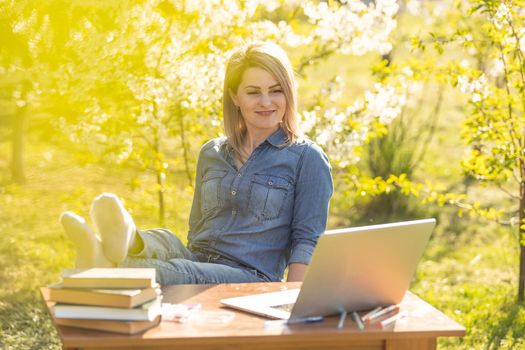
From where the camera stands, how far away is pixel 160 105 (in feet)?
15.0

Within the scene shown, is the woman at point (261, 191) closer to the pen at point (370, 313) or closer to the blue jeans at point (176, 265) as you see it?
the blue jeans at point (176, 265)

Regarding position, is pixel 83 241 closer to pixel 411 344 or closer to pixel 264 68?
pixel 411 344

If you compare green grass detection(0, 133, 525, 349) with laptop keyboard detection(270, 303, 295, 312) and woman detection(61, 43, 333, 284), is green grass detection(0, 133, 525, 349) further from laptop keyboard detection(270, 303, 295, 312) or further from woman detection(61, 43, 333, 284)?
laptop keyboard detection(270, 303, 295, 312)

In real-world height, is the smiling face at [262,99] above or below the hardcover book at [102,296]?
above

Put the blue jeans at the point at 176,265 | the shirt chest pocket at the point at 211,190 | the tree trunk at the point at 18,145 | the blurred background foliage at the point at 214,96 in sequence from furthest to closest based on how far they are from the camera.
Result: 1. the tree trunk at the point at 18,145
2. the blurred background foliage at the point at 214,96
3. the shirt chest pocket at the point at 211,190
4. the blue jeans at the point at 176,265

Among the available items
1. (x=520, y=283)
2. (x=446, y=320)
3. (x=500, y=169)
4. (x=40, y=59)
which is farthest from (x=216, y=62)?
(x=446, y=320)

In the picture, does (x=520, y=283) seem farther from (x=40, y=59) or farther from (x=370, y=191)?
(x=40, y=59)

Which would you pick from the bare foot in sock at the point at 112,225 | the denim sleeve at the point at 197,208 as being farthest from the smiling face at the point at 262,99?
the bare foot in sock at the point at 112,225

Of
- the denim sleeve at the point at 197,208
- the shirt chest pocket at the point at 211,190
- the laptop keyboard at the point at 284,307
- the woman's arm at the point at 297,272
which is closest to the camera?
the laptop keyboard at the point at 284,307

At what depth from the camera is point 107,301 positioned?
2223 millimetres

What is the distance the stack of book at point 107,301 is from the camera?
221cm

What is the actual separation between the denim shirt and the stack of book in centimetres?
95

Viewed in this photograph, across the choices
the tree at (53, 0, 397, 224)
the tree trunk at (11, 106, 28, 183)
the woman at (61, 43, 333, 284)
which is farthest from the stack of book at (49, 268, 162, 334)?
the tree trunk at (11, 106, 28, 183)

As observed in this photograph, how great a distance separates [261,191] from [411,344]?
3.54 feet
